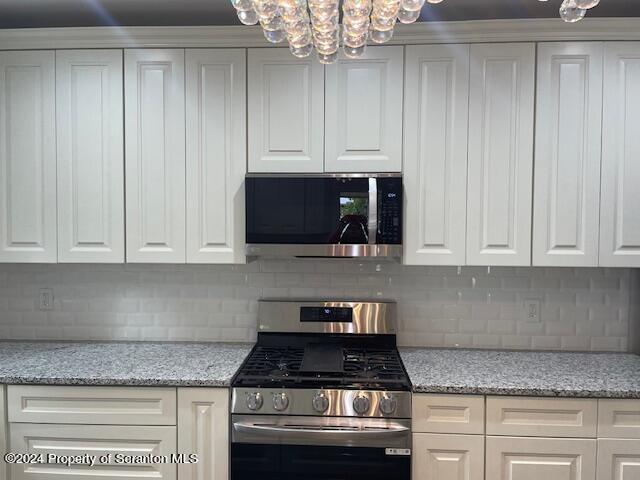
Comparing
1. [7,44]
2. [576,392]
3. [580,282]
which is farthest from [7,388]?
[580,282]

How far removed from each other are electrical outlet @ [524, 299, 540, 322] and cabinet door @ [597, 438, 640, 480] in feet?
2.27

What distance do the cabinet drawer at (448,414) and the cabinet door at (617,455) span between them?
1.59ft

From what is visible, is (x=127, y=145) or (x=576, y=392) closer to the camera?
(x=576, y=392)

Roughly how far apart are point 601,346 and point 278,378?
171cm

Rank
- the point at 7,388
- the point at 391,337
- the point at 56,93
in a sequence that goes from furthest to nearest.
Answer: the point at 391,337 < the point at 56,93 < the point at 7,388

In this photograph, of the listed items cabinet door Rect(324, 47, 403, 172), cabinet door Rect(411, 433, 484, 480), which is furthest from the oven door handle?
cabinet door Rect(324, 47, 403, 172)

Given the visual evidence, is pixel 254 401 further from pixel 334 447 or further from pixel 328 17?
pixel 328 17

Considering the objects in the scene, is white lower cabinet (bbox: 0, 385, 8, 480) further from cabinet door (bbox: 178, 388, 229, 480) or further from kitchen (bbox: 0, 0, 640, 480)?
cabinet door (bbox: 178, 388, 229, 480)

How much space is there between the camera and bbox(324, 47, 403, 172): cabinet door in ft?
6.84

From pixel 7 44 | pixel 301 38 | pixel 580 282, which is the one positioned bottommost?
pixel 580 282

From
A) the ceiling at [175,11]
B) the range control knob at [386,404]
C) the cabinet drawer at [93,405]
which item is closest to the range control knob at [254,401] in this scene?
the cabinet drawer at [93,405]

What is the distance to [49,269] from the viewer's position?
2514 mm

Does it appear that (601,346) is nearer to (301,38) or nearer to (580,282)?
(580,282)

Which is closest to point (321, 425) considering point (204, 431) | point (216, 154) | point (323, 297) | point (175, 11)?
point (204, 431)
